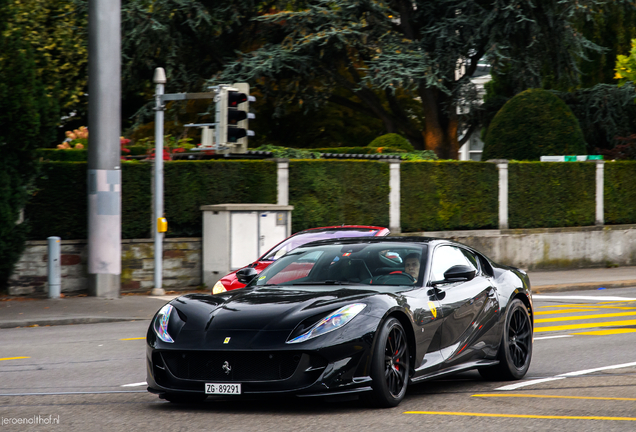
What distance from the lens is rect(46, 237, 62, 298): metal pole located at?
17.0m

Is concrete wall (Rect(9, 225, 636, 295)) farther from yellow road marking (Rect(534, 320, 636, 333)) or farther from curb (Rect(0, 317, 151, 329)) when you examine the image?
yellow road marking (Rect(534, 320, 636, 333))

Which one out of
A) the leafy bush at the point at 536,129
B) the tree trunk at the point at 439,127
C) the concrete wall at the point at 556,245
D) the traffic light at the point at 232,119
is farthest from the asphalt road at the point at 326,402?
the tree trunk at the point at 439,127

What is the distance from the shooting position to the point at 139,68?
31422mm

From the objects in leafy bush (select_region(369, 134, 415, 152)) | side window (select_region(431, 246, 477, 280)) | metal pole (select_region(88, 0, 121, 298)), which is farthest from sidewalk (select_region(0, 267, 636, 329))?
leafy bush (select_region(369, 134, 415, 152))

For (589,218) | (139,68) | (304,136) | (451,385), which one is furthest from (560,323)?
(304,136)

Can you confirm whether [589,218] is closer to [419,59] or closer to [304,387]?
[419,59]

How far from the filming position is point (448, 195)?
77.6 ft

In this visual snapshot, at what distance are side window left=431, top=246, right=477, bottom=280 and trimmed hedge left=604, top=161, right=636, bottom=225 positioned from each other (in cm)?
2043

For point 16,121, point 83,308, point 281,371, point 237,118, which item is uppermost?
point 237,118

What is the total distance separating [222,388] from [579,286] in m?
16.1

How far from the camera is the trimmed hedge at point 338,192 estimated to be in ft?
67.7

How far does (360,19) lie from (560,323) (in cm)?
1787

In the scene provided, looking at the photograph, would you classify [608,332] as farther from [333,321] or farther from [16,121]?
[16,121]

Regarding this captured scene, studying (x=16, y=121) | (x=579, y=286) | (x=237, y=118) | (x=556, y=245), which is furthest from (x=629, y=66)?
(x=16, y=121)
